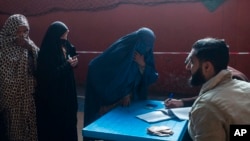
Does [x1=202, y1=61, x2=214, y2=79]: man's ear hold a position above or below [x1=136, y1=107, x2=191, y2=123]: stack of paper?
above

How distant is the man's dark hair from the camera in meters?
1.68

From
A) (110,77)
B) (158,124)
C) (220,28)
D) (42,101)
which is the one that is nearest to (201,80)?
(158,124)

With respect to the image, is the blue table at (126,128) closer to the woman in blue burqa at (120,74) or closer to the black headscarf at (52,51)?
the woman in blue burqa at (120,74)

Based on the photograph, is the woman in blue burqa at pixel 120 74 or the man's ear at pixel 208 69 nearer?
the man's ear at pixel 208 69

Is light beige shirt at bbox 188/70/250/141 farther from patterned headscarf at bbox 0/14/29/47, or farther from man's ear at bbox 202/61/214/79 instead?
patterned headscarf at bbox 0/14/29/47

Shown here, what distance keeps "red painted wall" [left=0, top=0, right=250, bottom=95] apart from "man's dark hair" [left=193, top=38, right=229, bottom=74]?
138 inches

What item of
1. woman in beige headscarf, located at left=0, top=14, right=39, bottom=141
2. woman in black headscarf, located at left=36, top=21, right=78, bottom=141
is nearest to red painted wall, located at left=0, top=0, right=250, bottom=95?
woman in black headscarf, located at left=36, top=21, right=78, bottom=141

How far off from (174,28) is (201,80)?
386 centimetres

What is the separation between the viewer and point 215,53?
1683 millimetres

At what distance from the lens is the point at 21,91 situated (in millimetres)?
2900

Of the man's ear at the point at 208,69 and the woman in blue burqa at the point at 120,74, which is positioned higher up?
the man's ear at the point at 208,69

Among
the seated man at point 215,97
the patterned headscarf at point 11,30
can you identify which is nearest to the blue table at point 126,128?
the seated man at point 215,97

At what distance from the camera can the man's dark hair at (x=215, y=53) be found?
5.50 feet

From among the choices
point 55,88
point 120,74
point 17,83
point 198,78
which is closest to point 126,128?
point 198,78
